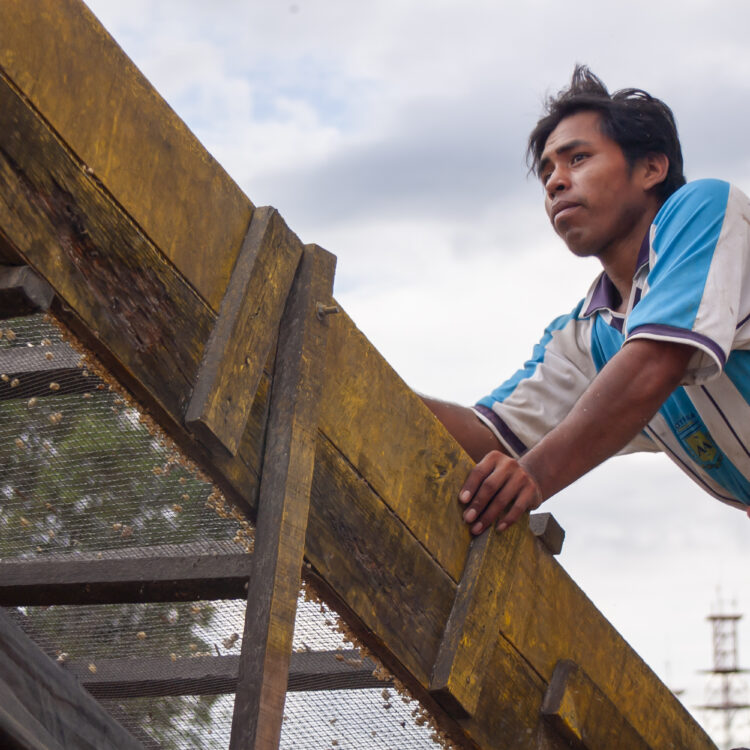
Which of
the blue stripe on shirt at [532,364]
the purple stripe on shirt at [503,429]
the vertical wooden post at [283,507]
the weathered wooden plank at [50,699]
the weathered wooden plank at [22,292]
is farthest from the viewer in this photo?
the blue stripe on shirt at [532,364]

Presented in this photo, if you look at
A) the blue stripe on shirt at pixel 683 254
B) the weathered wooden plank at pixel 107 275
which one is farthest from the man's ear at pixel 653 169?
the weathered wooden plank at pixel 107 275

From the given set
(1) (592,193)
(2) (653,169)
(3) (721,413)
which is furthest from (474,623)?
(2) (653,169)

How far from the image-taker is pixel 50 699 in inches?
74.7

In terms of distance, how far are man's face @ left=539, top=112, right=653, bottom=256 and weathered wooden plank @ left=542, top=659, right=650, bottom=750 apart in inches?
42.2

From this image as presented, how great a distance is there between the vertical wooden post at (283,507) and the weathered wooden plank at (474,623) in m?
0.54

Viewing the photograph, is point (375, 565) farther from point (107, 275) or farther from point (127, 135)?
point (127, 135)

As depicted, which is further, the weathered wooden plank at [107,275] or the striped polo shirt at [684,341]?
the striped polo shirt at [684,341]

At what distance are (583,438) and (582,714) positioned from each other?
0.62 m

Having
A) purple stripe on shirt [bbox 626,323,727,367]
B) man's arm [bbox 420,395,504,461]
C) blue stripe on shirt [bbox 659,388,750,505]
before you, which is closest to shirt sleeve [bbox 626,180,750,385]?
purple stripe on shirt [bbox 626,323,727,367]

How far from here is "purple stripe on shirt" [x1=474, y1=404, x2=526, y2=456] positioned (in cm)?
299

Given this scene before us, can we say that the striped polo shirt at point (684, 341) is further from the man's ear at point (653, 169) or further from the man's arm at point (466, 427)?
the man's ear at point (653, 169)

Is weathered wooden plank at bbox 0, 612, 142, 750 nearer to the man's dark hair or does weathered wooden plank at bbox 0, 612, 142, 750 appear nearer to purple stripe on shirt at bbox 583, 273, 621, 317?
purple stripe on shirt at bbox 583, 273, 621, 317

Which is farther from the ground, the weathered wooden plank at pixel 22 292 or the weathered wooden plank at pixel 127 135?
the weathered wooden plank at pixel 127 135

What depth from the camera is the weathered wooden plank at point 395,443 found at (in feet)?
6.66
